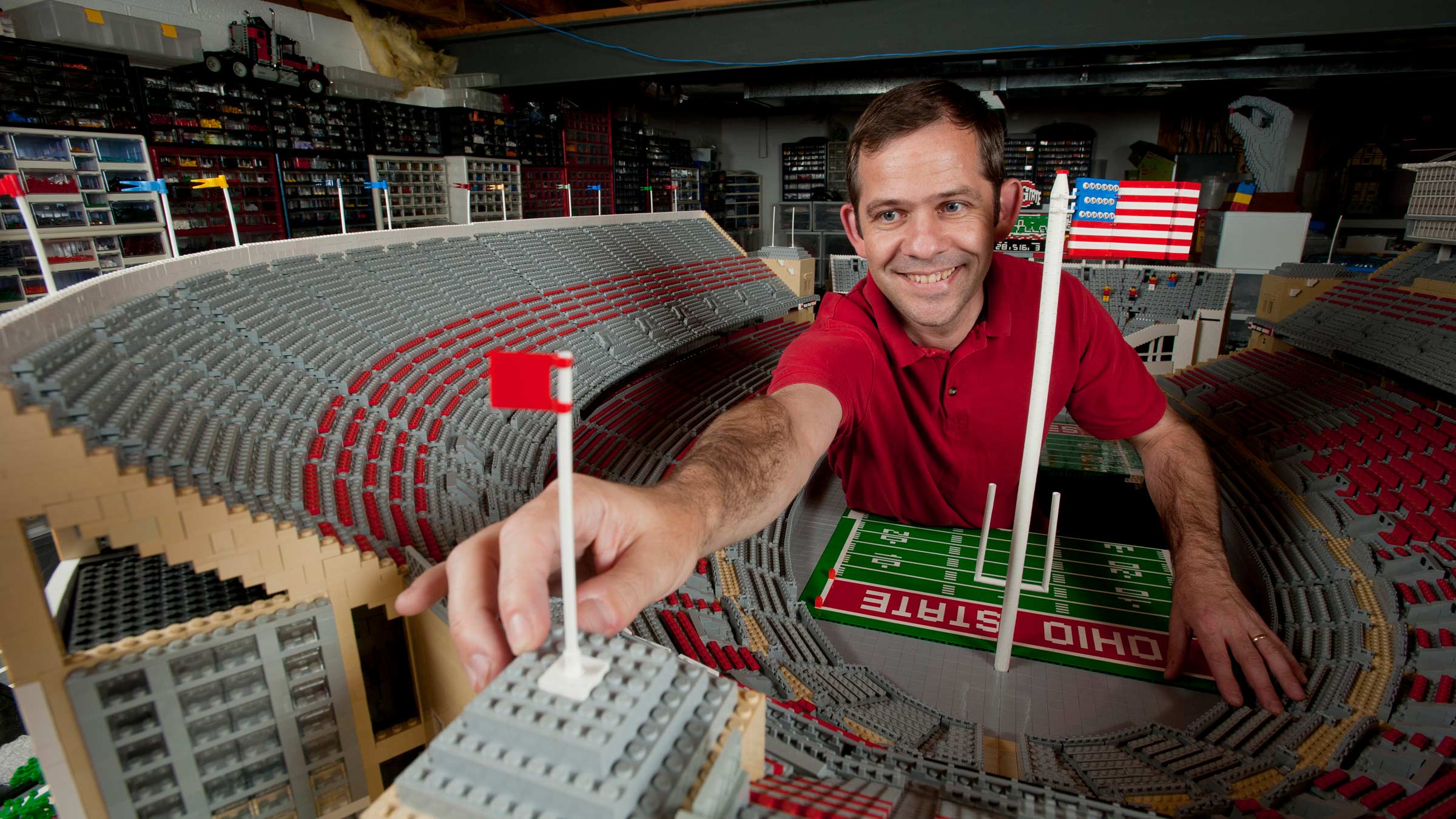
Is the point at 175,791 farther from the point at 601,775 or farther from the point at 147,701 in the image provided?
the point at 601,775

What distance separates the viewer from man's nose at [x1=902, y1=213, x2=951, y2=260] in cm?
320

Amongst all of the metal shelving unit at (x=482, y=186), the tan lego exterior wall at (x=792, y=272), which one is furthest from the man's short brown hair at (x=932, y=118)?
the tan lego exterior wall at (x=792, y=272)

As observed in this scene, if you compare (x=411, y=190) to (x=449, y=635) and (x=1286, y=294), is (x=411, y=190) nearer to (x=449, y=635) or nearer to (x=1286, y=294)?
(x=449, y=635)

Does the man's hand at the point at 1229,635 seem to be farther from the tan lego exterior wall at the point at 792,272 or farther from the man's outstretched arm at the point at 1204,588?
the tan lego exterior wall at the point at 792,272

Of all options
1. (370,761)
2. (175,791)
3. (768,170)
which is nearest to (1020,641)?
(370,761)

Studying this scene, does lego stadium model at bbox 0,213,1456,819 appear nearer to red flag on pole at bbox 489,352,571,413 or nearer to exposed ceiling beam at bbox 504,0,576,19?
red flag on pole at bbox 489,352,571,413

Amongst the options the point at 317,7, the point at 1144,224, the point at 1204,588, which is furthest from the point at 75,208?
the point at 1144,224

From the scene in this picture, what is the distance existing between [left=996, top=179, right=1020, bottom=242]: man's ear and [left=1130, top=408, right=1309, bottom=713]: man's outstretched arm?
171 cm

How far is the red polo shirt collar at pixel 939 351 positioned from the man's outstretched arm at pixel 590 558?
182 cm

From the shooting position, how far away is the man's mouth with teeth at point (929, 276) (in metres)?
3.30

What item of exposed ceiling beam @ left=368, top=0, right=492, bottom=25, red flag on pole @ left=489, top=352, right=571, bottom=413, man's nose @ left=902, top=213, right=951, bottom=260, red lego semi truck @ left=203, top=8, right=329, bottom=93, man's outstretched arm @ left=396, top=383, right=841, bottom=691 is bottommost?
man's outstretched arm @ left=396, top=383, right=841, bottom=691

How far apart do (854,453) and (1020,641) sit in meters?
1.59

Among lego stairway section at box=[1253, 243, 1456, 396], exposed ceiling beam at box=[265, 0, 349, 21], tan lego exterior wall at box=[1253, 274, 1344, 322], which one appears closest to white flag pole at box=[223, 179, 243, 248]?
exposed ceiling beam at box=[265, 0, 349, 21]

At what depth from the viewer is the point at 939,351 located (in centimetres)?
390
